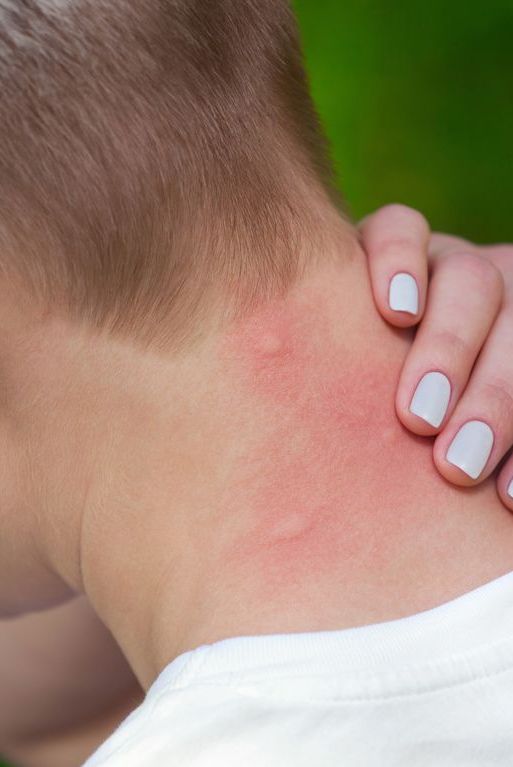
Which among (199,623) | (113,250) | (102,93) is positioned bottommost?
(199,623)

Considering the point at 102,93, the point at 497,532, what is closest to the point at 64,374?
the point at 102,93

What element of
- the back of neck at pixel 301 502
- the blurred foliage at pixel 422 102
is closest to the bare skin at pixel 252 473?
the back of neck at pixel 301 502

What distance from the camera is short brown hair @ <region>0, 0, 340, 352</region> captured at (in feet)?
2.61

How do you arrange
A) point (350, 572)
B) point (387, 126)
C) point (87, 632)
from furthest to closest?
point (387, 126), point (87, 632), point (350, 572)

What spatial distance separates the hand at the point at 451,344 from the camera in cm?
89

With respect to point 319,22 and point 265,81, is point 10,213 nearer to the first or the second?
point 265,81

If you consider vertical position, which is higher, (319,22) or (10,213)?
(10,213)

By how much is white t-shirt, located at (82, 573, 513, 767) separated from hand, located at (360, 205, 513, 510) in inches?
5.9

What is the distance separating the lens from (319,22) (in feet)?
8.46

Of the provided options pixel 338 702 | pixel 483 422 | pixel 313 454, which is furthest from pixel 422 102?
pixel 338 702

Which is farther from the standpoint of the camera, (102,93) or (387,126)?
(387,126)

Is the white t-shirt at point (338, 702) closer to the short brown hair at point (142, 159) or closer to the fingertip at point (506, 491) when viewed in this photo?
the fingertip at point (506, 491)

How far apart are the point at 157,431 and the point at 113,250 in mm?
145

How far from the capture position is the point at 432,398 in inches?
35.3
